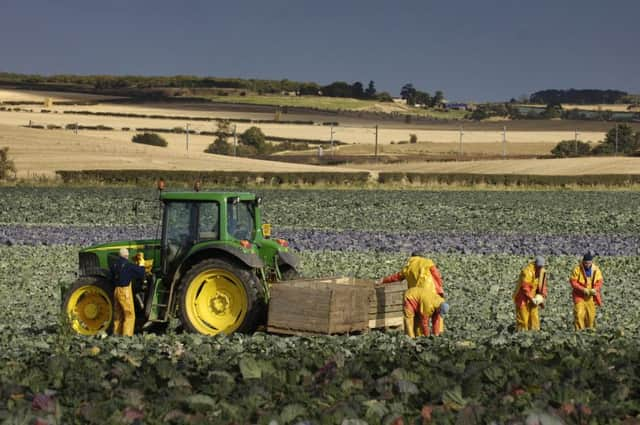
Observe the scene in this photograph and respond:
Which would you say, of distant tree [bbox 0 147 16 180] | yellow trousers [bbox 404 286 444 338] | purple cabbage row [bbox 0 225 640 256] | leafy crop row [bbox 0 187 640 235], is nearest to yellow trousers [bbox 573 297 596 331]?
yellow trousers [bbox 404 286 444 338]

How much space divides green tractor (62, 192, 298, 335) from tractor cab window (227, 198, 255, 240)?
0.04ft

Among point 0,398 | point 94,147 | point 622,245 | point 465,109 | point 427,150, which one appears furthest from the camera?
point 465,109

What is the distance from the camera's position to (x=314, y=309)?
15336mm

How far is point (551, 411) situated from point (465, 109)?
184 metres

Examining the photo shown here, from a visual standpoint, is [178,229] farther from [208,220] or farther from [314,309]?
[314,309]

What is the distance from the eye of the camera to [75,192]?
52.8m

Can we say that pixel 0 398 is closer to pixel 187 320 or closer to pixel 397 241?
pixel 187 320

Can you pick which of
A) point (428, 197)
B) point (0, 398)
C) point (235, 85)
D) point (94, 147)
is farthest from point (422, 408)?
point (235, 85)

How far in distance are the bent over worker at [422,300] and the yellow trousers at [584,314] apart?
2208 mm

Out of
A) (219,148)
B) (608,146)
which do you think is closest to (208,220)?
(219,148)

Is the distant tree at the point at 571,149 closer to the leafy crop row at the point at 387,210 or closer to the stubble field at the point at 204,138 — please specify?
the stubble field at the point at 204,138

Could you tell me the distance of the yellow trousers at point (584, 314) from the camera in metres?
17.6

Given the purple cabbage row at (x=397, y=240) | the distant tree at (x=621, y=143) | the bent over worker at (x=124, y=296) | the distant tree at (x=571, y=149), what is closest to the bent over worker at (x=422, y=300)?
the bent over worker at (x=124, y=296)

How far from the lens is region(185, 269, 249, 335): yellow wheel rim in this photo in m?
15.7
